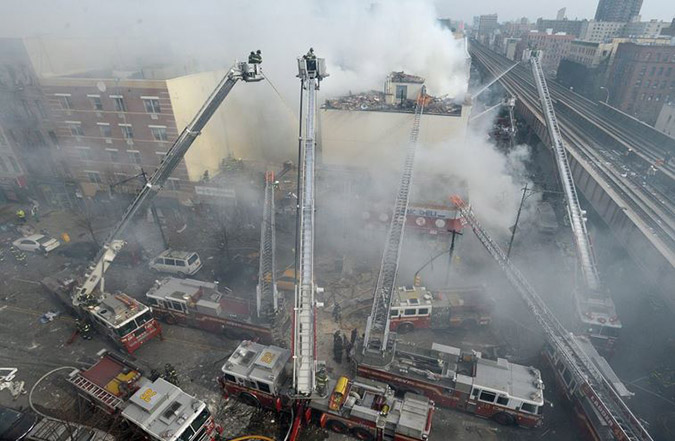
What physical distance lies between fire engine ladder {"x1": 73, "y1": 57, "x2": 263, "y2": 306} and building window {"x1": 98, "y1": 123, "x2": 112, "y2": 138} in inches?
499

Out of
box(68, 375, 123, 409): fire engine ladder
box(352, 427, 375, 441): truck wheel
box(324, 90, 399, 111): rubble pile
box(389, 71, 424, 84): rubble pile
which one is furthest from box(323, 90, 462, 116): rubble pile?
box(68, 375, 123, 409): fire engine ladder

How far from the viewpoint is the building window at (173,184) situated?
89.7 feet

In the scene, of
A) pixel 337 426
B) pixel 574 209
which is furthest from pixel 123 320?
pixel 574 209

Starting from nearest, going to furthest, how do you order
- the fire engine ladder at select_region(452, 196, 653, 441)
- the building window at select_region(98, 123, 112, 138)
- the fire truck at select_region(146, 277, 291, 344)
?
1. the fire engine ladder at select_region(452, 196, 653, 441)
2. the fire truck at select_region(146, 277, 291, 344)
3. the building window at select_region(98, 123, 112, 138)

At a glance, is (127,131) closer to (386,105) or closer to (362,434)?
(386,105)

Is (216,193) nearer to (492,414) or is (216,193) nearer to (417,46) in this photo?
(492,414)

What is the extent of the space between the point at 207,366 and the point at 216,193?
14239 millimetres

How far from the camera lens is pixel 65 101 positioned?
83.5ft

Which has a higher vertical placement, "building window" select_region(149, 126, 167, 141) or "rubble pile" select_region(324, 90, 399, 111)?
"rubble pile" select_region(324, 90, 399, 111)

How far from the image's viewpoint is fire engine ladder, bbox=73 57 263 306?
47.5 ft

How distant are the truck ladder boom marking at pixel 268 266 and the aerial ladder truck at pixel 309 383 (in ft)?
7.77

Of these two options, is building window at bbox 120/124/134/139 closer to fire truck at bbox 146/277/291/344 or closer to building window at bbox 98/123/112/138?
building window at bbox 98/123/112/138

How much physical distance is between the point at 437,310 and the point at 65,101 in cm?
2867

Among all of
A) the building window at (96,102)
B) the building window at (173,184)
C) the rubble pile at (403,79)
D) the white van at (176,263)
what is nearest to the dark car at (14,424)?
the white van at (176,263)
